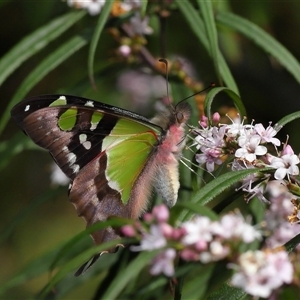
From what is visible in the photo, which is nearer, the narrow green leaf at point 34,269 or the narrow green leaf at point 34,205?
the narrow green leaf at point 34,269

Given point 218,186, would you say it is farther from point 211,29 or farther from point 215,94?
point 211,29

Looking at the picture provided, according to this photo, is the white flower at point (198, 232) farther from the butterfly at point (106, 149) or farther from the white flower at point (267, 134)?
A: the butterfly at point (106, 149)

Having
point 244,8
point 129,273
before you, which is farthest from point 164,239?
point 244,8

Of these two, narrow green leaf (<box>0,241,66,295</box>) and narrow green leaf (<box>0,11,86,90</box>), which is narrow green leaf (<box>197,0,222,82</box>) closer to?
narrow green leaf (<box>0,11,86,90</box>)

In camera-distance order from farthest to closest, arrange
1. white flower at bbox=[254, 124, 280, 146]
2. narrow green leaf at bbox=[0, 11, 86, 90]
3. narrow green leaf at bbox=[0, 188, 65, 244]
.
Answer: narrow green leaf at bbox=[0, 188, 65, 244]
narrow green leaf at bbox=[0, 11, 86, 90]
white flower at bbox=[254, 124, 280, 146]

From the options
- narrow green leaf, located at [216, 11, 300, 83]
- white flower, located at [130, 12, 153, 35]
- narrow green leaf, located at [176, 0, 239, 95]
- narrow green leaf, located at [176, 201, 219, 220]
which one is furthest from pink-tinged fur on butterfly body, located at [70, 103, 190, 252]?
narrow green leaf, located at [176, 201, 219, 220]

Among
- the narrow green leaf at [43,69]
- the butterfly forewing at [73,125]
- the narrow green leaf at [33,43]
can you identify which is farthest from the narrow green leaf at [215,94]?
the narrow green leaf at [33,43]

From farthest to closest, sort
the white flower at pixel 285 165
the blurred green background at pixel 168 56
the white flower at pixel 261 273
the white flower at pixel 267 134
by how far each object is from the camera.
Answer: the blurred green background at pixel 168 56, the white flower at pixel 267 134, the white flower at pixel 285 165, the white flower at pixel 261 273
